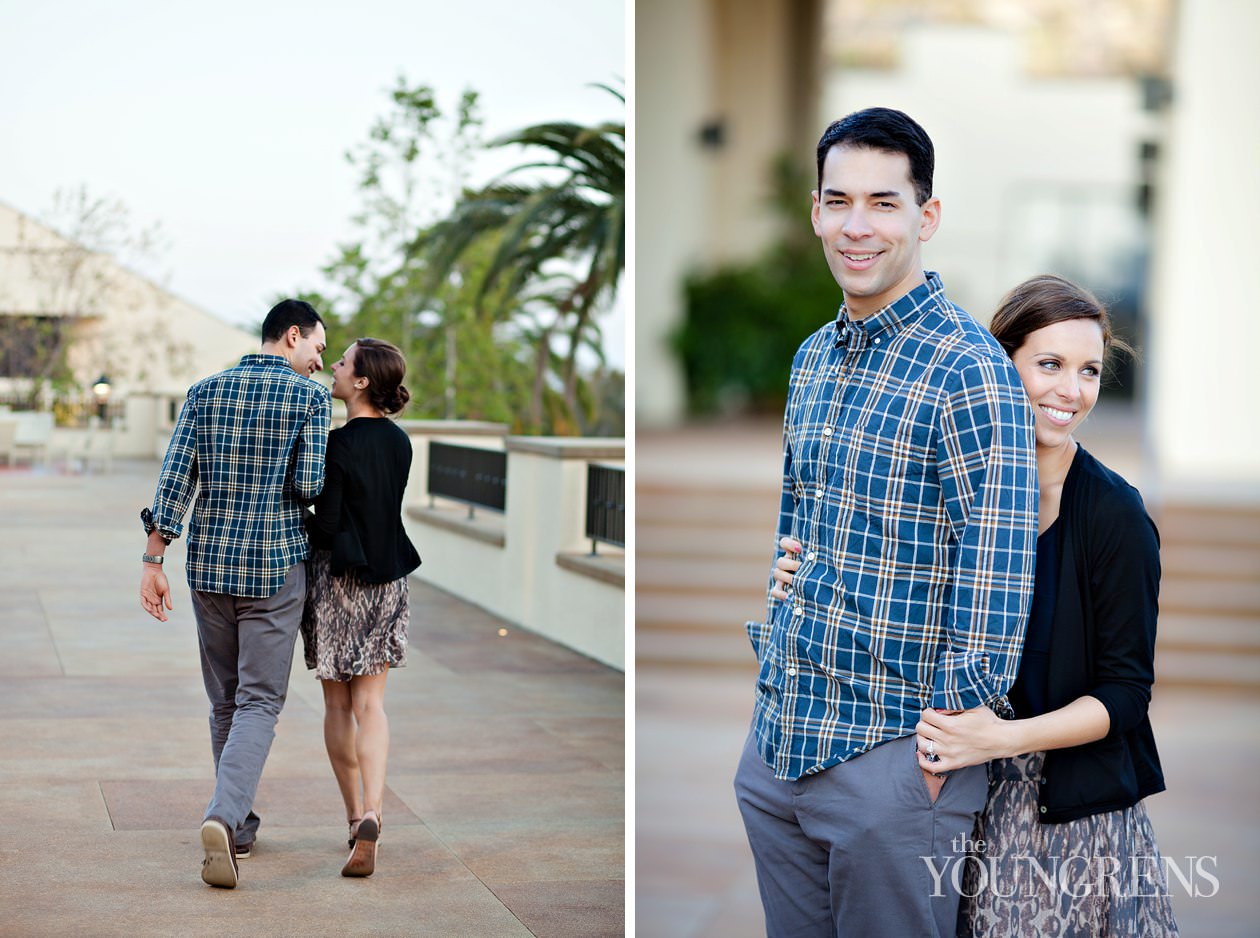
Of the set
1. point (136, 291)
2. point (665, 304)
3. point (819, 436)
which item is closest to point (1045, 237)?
point (665, 304)

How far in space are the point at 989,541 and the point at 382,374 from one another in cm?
232

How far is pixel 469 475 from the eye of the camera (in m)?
5.26

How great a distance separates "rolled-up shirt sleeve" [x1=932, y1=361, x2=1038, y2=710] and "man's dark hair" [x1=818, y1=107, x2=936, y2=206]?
0.36 metres

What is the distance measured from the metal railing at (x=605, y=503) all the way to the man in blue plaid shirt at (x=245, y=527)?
314cm

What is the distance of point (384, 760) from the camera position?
13.7 ft

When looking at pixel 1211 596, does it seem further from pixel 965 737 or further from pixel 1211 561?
pixel 965 737

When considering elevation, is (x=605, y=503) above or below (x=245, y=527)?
below

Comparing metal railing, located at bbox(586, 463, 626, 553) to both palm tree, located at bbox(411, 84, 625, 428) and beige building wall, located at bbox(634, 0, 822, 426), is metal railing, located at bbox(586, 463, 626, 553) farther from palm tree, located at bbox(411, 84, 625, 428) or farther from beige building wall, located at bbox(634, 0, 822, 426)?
beige building wall, located at bbox(634, 0, 822, 426)

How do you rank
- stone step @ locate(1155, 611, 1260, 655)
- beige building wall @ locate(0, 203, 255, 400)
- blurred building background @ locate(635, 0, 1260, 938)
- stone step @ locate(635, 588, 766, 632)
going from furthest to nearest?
stone step @ locate(635, 588, 766, 632), stone step @ locate(1155, 611, 1260, 655), blurred building background @ locate(635, 0, 1260, 938), beige building wall @ locate(0, 203, 255, 400)

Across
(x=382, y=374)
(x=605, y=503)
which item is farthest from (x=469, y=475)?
(x=605, y=503)

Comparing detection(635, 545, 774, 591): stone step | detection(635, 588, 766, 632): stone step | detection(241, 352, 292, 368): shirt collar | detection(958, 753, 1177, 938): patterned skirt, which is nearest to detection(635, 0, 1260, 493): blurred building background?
detection(635, 545, 774, 591): stone step

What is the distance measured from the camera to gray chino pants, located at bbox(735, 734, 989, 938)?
2240 millimetres

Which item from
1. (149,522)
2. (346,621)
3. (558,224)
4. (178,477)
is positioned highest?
(558,224)

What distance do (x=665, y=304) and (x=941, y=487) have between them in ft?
41.6
